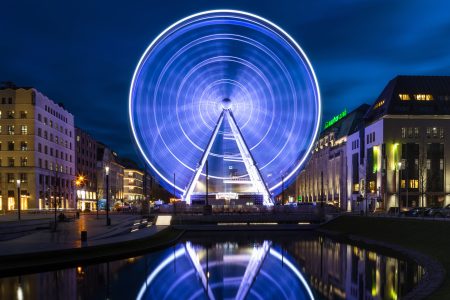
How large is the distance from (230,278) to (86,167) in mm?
101655

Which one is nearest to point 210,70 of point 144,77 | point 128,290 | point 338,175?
point 144,77

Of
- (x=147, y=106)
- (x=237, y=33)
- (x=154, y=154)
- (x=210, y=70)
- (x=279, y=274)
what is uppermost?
(x=237, y=33)

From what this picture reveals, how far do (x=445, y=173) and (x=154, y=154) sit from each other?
55.7m

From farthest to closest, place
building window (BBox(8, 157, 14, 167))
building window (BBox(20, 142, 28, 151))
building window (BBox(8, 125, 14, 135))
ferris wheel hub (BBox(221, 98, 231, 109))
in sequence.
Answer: building window (BBox(20, 142, 28, 151))
building window (BBox(8, 125, 14, 135))
building window (BBox(8, 157, 14, 167))
ferris wheel hub (BBox(221, 98, 231, 109))

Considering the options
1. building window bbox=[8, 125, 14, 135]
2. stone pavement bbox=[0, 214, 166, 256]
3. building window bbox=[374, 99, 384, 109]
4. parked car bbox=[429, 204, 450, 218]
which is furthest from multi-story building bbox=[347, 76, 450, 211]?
building window bbox=[8, 125, 14, 135]

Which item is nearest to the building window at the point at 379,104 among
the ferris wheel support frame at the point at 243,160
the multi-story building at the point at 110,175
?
the ferris wheel support frame at the point at 243,160

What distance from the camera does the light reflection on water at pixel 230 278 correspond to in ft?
76.1

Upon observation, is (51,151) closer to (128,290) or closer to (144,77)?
(144,77)

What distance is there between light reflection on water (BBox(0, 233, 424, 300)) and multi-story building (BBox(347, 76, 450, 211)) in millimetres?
50847

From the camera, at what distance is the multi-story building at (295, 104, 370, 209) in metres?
116

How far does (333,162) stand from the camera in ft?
415

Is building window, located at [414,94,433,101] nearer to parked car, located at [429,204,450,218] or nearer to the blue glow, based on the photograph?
parked car, located at [429,204,450,218]

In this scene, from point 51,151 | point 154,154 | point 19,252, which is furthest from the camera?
point 51,151

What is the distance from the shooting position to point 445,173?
89.4m
